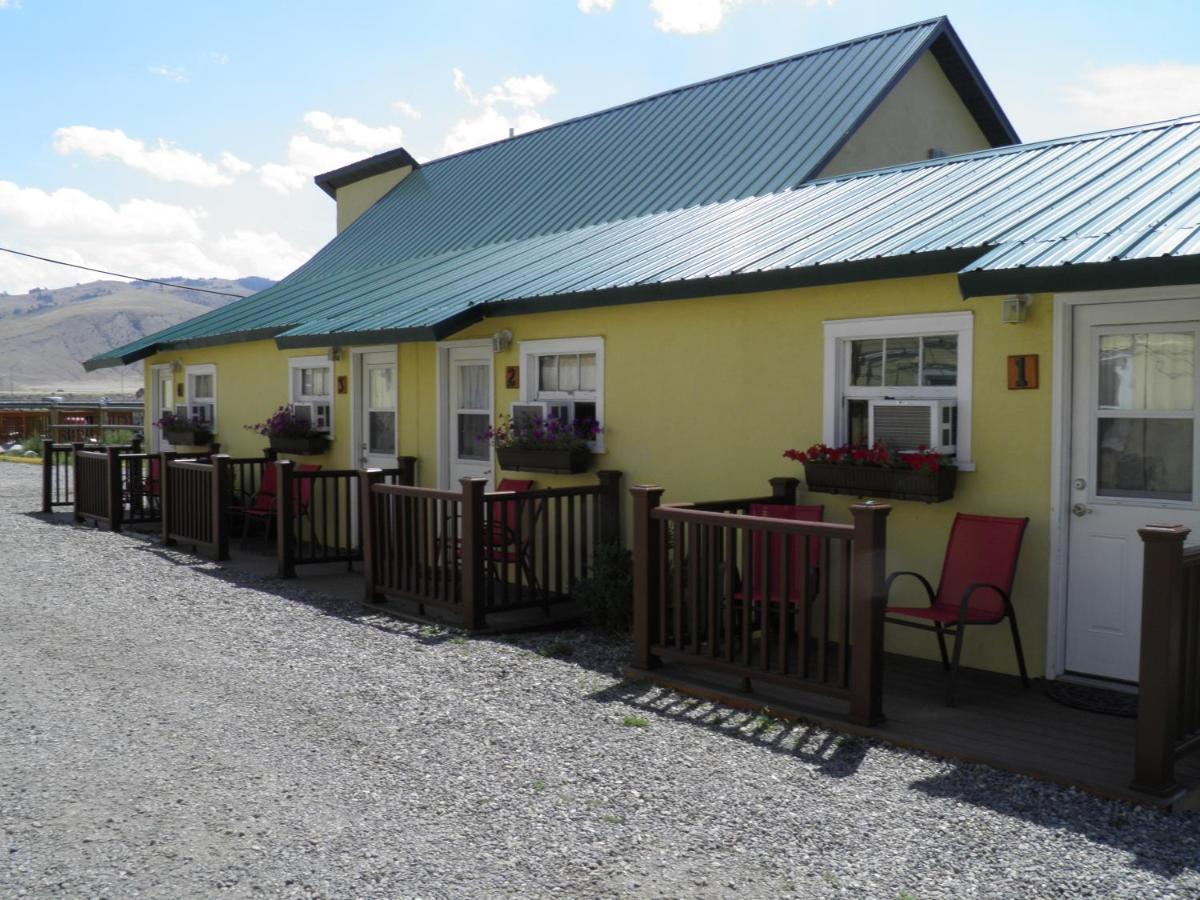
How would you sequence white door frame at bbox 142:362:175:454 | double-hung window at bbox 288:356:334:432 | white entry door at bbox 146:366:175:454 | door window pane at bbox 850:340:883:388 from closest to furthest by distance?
1. door window pane at bbox 850:340:883:388
2. double-hung window at bbox 288:356:334:432
3. white entry door at bbox 146:366:175:454
4. white door frame at bbox 142:362:175:454

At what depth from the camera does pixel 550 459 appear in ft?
28.6

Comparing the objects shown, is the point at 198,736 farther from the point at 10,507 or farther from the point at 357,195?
the point at 357,195

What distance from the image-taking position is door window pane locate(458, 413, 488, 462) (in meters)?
10.1

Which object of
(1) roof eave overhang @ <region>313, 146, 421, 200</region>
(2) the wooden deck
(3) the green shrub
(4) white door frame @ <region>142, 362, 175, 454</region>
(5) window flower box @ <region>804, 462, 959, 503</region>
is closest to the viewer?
(2) the wooden deck

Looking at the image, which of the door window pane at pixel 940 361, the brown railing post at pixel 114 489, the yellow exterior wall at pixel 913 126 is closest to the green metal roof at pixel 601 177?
the yellow exterior wall at pixel 913 126

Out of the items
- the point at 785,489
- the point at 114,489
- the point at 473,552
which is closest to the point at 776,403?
the point at 785,489

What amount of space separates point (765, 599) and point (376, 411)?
270 inches

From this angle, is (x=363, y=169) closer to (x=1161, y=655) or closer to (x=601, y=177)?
(x=601, y=177)

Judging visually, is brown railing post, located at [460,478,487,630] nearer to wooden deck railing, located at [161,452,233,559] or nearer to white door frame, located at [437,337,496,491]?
white door frame, located at [437,337,496,491]

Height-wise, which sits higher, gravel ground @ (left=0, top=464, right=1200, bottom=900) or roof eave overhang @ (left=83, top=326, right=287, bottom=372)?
roof eave overhang @ (left=83, top=326, right=287, bottom=372)

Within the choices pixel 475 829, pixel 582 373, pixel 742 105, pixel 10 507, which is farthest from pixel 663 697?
pixel 10 507

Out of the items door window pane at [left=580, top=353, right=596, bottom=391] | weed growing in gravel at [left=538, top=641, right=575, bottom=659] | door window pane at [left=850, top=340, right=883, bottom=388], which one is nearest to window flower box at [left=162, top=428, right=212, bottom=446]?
door window pane at [left=580, top=353, right=596, bottom=391]

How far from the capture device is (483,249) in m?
12.7

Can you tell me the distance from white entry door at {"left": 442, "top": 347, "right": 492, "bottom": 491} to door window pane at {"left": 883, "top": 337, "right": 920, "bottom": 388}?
4143 millimetres
